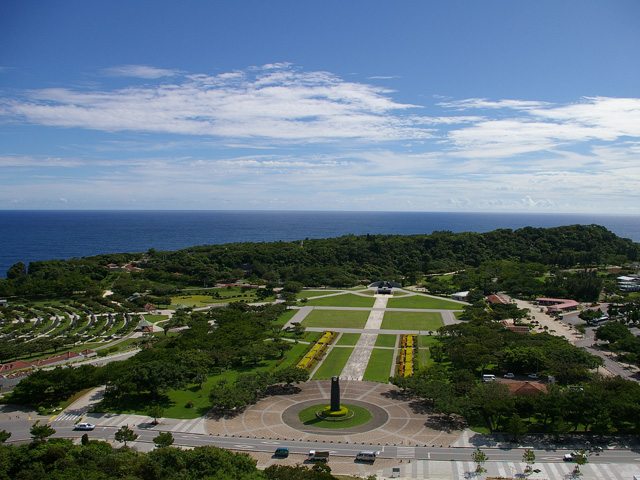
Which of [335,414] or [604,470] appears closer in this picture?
[604,470]

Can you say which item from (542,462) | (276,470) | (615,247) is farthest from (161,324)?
(615,247)

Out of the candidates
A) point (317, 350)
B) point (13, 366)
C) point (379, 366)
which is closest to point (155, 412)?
point (317, 350)

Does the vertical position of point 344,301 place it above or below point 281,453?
above

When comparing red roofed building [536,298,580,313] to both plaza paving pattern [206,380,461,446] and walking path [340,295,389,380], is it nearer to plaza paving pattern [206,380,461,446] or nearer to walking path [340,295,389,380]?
walking path [340,295,389,380]

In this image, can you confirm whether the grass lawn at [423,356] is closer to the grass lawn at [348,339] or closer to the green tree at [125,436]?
the grass lawn at [348,339]

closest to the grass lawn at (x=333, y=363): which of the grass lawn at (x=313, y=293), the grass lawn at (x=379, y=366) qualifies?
the grass lawn at (x=379, y=366)

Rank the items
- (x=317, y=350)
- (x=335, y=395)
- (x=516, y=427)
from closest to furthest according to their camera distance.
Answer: (x=516, y=427)
(x=335, y=395)
(x=317, y=350)

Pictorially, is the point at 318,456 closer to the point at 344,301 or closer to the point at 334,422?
the point at 334,422
